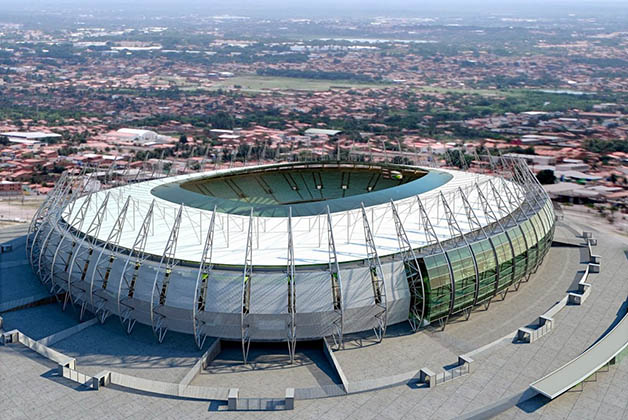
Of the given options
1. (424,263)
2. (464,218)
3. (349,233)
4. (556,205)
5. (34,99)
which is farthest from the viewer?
(34,99)

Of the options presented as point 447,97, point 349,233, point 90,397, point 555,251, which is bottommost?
point 447,97

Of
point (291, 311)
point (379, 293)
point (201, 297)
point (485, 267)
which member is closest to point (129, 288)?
point (201, 297)

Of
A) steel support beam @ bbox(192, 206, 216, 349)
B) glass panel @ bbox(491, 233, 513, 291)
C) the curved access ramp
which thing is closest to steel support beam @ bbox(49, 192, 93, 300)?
steel support beam @ bbox(192, 206, 216, 349)

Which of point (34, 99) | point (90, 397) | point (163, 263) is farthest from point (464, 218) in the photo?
point (34, 99)

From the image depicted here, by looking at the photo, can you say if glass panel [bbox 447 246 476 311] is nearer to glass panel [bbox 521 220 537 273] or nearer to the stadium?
the stadium

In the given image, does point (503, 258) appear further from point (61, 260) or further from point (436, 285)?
point (61, 260)

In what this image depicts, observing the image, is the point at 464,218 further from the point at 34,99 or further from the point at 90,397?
the point at 34,99

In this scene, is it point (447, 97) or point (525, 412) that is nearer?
point (525, 412)
